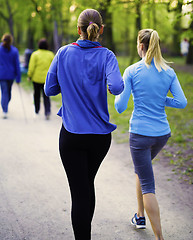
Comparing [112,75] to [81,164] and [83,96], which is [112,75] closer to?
[83,96]

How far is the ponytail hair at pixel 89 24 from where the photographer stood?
8.64 feet

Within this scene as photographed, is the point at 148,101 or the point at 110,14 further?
the point at 110,14

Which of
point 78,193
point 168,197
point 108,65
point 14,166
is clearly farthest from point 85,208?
point 14,166

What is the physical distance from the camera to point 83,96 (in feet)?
8.71

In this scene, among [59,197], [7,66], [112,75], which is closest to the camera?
[112,75]

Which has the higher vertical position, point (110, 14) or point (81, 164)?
point (110, 14)

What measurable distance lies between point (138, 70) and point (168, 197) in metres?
2.19

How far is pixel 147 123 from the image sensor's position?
3.15m

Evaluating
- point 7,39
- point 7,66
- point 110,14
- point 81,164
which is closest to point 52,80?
point 81,164

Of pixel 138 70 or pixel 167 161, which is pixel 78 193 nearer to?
pixel 138 70

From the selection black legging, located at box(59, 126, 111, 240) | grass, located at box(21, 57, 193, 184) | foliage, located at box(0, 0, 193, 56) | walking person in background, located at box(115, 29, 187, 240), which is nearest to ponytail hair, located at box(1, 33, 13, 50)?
foliage, located at box(0, 0, 193, 56)

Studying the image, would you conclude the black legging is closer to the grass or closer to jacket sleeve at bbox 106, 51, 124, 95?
jacket sleeve at bbox 106, 51, 124, 95

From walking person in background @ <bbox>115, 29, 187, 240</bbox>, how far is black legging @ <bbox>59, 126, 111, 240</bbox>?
49 centimetres

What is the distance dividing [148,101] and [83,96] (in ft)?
2.40
